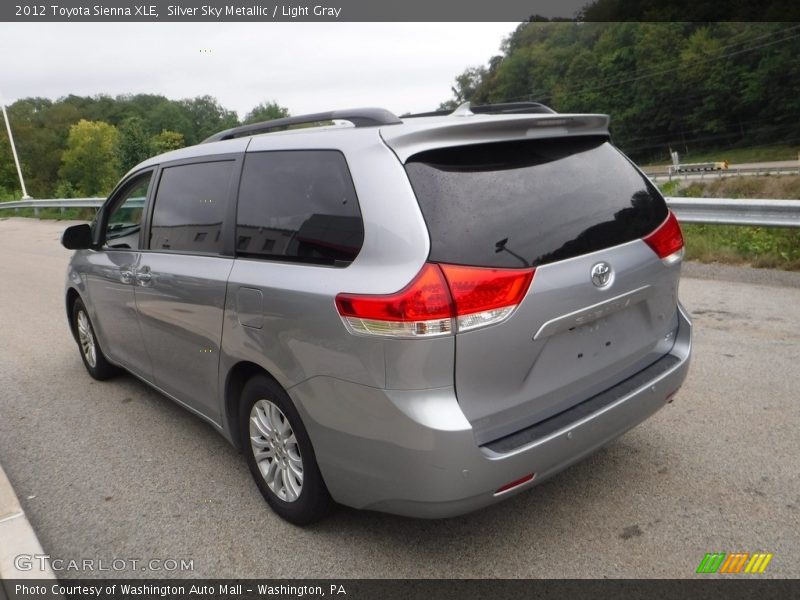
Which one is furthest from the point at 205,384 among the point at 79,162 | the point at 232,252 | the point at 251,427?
the point at 79,162

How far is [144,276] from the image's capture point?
13.3 ft

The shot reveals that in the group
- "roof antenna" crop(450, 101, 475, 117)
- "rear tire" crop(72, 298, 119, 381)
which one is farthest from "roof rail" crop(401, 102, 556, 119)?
"rear tire" crop(72, 298, 119, 381)

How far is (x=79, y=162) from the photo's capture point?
95.5m

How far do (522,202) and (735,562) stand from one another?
5.45ft

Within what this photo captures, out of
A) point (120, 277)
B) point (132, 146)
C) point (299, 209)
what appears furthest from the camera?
point (132, 146)

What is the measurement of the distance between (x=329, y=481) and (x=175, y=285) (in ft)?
5.05

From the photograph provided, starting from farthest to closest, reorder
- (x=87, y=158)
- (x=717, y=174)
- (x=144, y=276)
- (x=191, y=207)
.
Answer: (x=87, y=158), (x=717, y=174), (x=144, y=276), (x=191, y=207)

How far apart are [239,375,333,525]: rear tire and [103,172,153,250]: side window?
1714 millimetres

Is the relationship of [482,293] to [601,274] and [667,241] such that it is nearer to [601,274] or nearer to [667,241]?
[601,274]

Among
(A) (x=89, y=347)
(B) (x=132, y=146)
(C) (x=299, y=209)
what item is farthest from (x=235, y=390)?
(B) (x=132, y=146)

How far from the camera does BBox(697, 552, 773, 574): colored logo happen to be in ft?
8.52

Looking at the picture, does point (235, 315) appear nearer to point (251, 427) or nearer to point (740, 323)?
point (251, 427)

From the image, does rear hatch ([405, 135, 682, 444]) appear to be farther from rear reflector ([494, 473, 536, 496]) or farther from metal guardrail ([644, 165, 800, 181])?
metal guardrail ([644, 165, 800, 181])

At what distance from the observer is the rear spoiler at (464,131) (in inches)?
102
